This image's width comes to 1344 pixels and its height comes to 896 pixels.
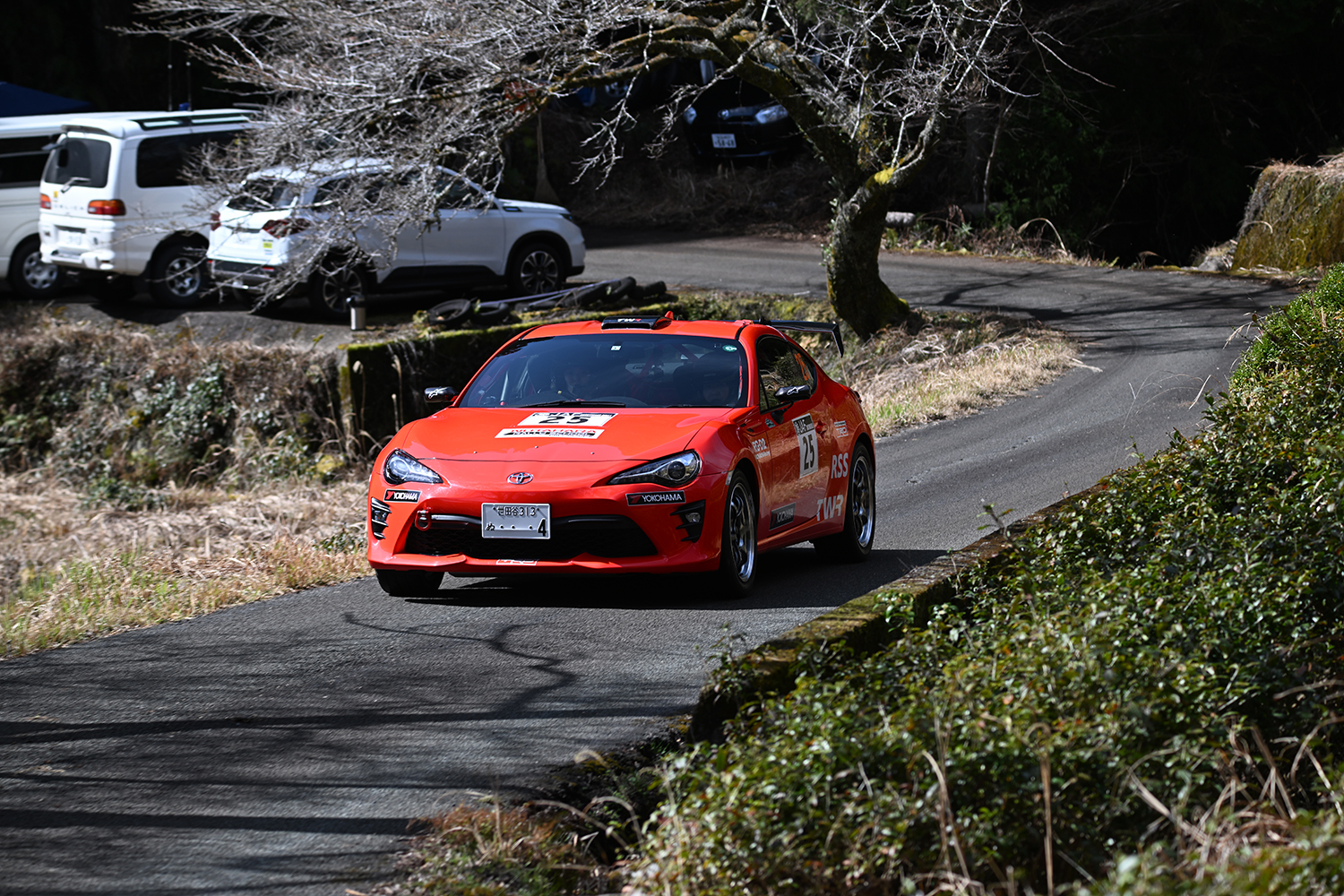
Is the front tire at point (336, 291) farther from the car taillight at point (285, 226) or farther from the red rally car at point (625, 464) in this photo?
the red rally car at point (625, 464)

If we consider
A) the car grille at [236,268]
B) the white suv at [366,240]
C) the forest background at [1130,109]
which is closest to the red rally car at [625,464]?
the white suv at [366,240]

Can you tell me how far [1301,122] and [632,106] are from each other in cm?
1619

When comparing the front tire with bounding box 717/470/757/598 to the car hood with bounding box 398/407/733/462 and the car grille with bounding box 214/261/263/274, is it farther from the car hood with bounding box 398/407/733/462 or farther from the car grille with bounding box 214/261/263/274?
the car grille with bounding box 214/261/263/274

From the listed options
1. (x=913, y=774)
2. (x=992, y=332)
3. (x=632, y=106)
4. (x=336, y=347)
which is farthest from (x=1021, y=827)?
(x=632, y=106)

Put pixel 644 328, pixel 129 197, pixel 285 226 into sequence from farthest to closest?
pixel 129 197 → pixel 285 226 → pixel 644 328

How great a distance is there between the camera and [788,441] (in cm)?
895

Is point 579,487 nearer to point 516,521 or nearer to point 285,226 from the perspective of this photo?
point 516,521

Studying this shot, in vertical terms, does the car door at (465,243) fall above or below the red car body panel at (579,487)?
above

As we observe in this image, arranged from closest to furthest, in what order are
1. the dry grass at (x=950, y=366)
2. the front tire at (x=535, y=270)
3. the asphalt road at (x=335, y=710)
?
the asphalt road at (x=335, y=710) < the dry grass at (x=950, y=366) < the front tire at (x=535, y=270)

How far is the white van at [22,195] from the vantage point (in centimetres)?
2153

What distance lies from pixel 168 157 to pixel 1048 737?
18.8 metres

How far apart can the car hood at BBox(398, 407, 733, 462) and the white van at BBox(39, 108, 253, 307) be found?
1233 centimetres

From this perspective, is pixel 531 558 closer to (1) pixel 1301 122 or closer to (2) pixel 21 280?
(2) pixel 21 280

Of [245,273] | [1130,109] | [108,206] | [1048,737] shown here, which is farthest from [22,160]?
[1048,737]
